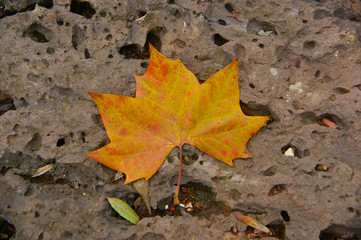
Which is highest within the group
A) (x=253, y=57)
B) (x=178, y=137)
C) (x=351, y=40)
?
(x=351, y=40)

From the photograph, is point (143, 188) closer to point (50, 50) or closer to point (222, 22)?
point (50, 50)

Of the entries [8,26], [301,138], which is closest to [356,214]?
[301,138]

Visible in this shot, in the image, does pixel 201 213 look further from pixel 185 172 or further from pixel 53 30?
pixel 53 30

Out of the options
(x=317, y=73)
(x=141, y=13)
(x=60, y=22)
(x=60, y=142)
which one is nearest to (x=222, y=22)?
(x=141, y=13)

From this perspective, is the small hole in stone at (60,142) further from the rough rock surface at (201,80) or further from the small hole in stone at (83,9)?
the small hole in stone at (83,9)

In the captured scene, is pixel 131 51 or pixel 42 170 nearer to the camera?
pixel 42 170

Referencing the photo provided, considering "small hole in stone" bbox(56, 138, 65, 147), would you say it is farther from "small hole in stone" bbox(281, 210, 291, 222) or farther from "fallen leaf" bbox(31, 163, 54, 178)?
"small hole in stone" bbox(281, 210, 291, 222)
